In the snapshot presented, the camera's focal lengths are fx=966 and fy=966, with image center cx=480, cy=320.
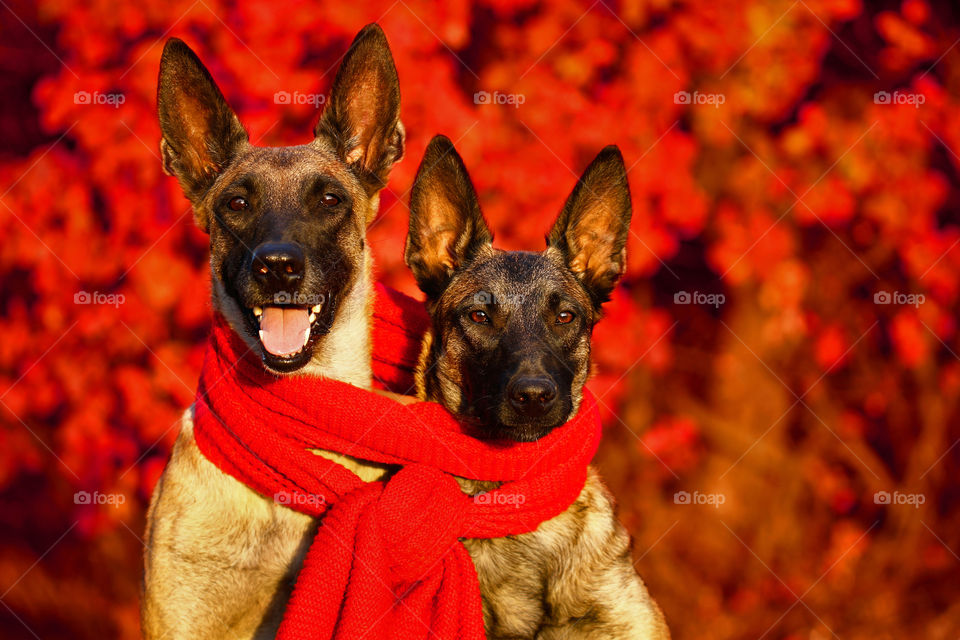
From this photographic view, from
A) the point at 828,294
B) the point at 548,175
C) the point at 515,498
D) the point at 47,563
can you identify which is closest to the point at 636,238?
the point at 548,175

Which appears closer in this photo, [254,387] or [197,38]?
[254,387]

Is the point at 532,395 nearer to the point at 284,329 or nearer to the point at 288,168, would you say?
the point at 284,329

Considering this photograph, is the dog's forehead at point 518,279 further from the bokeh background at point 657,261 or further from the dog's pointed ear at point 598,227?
the bokeh background at point 657,261

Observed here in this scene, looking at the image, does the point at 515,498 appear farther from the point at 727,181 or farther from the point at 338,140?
the point at 727,181

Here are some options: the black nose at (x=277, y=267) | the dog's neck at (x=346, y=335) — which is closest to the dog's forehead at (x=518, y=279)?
the dog's neck at (x=346, y=335)

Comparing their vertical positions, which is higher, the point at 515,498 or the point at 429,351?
the point at 429,351

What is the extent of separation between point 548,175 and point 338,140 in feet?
9.57

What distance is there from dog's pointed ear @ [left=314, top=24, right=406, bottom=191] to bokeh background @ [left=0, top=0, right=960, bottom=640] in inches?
80.1

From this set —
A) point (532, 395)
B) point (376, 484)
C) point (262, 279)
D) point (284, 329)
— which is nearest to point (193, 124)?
point (262, 279)

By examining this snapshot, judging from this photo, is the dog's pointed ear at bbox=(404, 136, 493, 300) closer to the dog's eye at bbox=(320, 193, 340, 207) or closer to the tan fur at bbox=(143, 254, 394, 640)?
the dog's eye at bbox=(320, 193, 340, 207)

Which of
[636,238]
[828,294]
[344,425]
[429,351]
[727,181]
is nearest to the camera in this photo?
[344,425]

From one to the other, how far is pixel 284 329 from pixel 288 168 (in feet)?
2.62

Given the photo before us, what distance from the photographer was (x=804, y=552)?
8.94m

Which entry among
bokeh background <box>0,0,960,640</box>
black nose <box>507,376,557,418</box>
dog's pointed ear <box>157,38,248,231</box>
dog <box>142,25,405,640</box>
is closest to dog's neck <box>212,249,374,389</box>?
dog <box>142,25,405,640</box>
